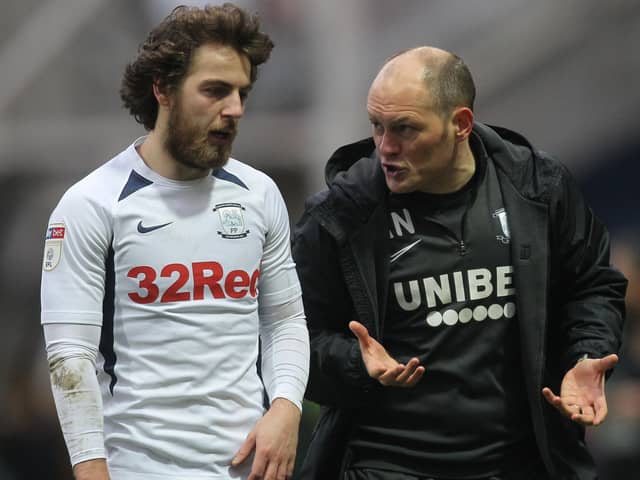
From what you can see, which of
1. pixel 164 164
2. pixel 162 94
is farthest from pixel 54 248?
pixel 162 94

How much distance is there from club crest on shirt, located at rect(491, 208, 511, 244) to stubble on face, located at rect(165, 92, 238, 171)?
3.43 feet

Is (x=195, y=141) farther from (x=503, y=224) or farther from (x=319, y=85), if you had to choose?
(x=319, y=85)

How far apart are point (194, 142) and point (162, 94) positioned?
20cm

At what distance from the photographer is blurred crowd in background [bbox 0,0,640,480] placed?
35.3 feet

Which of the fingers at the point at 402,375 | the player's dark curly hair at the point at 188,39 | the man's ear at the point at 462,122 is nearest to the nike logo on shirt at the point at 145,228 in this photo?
the player's dark curly hair at the point at 188,39

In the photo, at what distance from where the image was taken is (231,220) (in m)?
4.70

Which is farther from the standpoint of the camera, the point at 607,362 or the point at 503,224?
the point at 503,224

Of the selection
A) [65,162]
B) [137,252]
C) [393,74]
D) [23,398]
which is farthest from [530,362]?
[65,162]

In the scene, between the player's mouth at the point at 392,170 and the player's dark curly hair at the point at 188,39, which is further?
the player's mouth at the point at 392,170

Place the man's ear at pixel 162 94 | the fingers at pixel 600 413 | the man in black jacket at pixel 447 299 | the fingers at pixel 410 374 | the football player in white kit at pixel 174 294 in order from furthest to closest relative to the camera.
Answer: the man in black jacket at pixel 447 299, the fingers at pixel 600 413, the fingers at pixel 410 374, the man's ear at pixel 162 94, the football player in white kit at pixel 174 294

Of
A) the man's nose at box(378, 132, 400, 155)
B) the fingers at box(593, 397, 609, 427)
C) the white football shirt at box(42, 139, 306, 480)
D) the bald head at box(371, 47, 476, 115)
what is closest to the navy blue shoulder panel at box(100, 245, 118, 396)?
the white football shirt at box(42, 139, 306, 480)

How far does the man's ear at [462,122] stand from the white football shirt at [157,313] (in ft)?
3.26

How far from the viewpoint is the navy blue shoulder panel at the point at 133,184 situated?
15.1 ft

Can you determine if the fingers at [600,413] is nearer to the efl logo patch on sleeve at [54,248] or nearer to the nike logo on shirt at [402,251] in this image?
the nike logo on shirt at [402,251]
